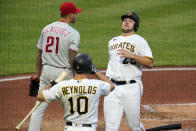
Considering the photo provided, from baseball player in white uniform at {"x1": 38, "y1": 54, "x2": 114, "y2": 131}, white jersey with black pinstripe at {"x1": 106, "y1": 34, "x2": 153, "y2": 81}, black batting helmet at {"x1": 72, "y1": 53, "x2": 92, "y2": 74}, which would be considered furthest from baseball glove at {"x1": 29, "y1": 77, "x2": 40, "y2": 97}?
black batting helmet at {"x1": 72, "y1": 53, "x2": 92, "y2": 74}

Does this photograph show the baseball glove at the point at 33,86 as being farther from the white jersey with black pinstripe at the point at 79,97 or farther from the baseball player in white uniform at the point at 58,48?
the white jersey with black pinstripe at the point at 79,97

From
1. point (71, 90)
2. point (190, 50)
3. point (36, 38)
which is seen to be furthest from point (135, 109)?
point (36, 38)

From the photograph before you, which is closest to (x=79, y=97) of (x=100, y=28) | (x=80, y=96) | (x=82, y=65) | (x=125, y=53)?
(x=80, y=96)

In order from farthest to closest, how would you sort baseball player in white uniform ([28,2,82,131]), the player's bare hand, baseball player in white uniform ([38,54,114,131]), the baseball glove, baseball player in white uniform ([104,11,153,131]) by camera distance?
the baseball glove → baseball player in white uniform ([28,2,82,131]) → baseball player in white uniform ([104,11,153,131]) → the player's bare hand → baseball player in white uniform ([38,54,114,131])

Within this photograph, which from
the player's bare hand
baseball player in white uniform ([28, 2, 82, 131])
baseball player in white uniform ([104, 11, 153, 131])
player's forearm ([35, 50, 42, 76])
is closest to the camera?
the player's bare hand

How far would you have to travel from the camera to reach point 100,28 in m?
17.2

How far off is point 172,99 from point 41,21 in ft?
31.7

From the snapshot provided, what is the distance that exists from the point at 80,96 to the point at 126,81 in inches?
59.1

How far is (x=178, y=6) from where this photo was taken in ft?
63.9

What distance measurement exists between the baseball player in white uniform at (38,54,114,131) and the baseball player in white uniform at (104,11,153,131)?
1.23 metres

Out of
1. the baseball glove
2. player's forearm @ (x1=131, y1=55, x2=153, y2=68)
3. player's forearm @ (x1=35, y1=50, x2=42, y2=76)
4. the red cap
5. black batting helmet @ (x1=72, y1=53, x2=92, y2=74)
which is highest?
the red cap

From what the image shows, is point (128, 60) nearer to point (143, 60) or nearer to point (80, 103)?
point (143, 60)

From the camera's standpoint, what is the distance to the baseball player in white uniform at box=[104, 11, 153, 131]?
6.33 metres

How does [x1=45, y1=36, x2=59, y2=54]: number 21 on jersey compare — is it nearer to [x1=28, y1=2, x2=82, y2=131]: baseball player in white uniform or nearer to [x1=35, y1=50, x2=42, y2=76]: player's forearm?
[x1=28, y1=2, x2=82, y2=131]: baseball player in white uniform
